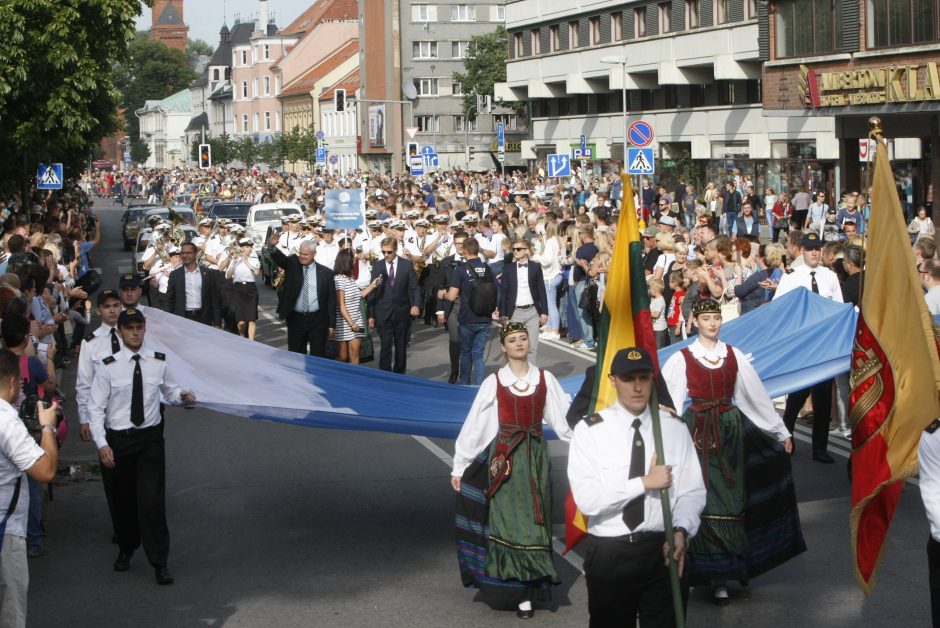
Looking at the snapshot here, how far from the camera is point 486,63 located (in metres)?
93.7

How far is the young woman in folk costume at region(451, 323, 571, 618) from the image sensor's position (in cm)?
821

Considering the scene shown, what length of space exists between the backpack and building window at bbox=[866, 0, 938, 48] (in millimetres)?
21245

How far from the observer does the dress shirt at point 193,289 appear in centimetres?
1764

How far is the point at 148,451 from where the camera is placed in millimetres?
9125

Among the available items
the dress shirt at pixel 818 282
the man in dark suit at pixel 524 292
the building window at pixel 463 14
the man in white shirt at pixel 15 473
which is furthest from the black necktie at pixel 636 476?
the building window at pixel 463 14

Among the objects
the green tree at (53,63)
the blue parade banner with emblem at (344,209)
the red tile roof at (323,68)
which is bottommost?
the blue parade banner with emblem at (344,209)

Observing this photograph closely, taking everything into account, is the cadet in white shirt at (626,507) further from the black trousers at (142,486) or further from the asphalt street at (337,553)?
the black trousers at (142,486)

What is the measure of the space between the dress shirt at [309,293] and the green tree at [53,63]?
12562 mm

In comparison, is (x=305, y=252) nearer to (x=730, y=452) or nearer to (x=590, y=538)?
(x=730, y=452)

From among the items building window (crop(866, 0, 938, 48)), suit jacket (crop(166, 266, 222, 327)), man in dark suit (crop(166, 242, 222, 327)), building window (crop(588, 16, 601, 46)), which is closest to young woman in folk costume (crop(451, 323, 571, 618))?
suit jacket (crop(166, 266, 222, 327))

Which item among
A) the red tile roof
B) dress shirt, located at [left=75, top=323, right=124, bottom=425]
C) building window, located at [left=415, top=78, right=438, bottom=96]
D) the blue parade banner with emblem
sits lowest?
dress shirt, located at [left=75, top=323, right=124, bottom=425]

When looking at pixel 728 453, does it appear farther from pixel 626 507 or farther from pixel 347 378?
pixel 347 378

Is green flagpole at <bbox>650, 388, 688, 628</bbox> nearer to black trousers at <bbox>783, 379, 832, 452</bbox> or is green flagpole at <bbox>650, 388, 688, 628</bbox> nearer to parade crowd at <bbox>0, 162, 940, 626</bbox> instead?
parade crowd at <bbox>0, 162, 940, 626</bbox>

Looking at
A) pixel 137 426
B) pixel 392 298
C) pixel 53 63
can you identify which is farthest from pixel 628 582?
pixel 53 63
